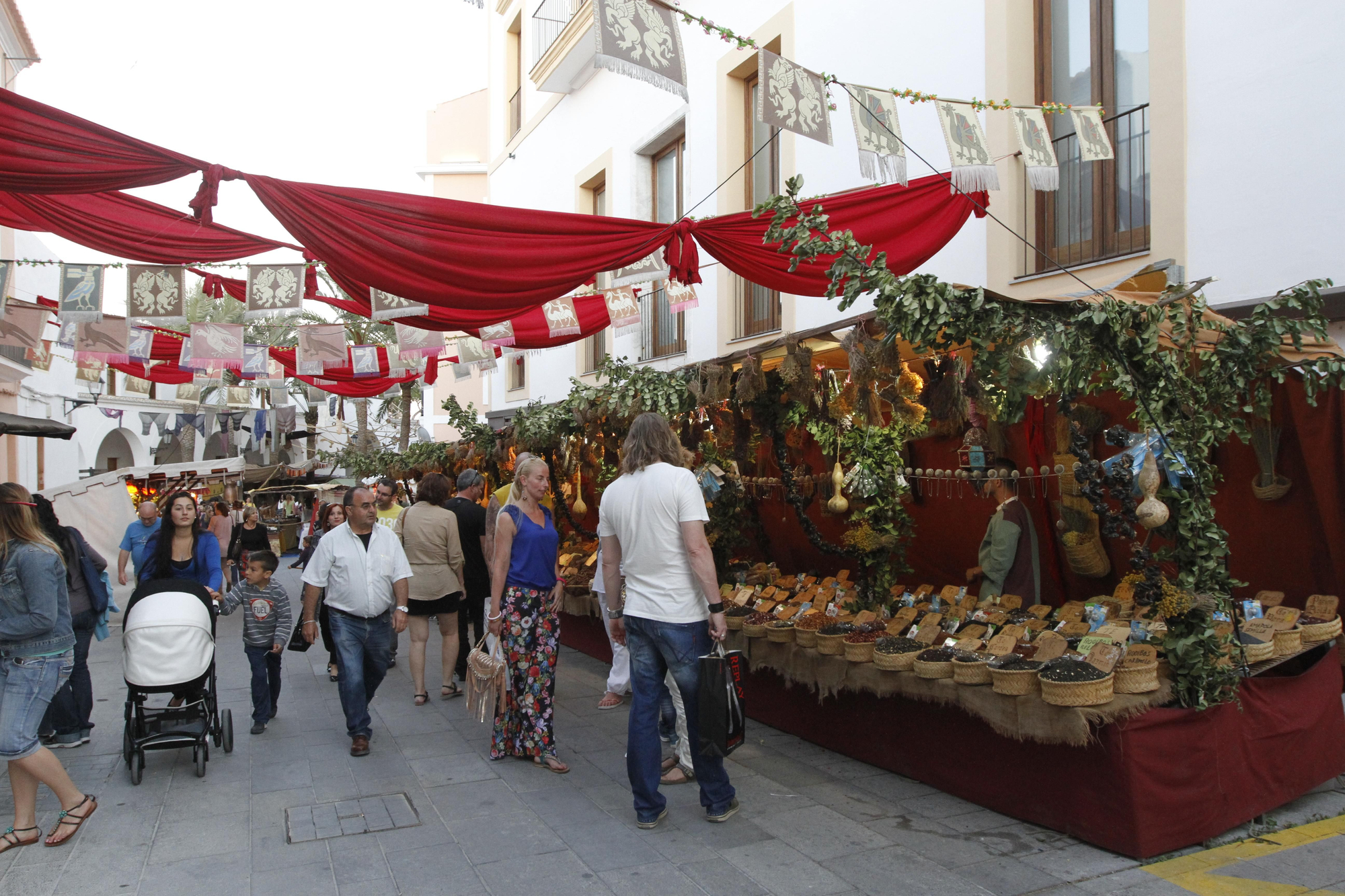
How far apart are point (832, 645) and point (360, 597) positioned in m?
2.86

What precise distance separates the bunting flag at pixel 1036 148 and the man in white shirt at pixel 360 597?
4.70 m

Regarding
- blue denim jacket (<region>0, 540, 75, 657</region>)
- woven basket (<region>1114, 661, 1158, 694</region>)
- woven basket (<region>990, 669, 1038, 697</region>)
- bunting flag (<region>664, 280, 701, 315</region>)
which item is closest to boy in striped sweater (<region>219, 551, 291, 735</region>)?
blue denim jacket (<region>0, 540, 75, 657</region>)

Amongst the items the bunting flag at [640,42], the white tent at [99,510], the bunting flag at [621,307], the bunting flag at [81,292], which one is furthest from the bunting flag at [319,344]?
the bunting flag at [640,42]

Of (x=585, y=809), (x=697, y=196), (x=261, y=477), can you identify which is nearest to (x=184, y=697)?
(x=585, y=809)

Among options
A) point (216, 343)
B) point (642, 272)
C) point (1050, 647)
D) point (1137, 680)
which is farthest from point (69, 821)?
point (216, 343)

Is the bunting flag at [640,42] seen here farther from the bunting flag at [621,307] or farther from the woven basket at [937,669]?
the bunting flag at [621,307]

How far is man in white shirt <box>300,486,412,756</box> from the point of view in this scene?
5477 millimetres

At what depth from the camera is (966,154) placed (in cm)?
544

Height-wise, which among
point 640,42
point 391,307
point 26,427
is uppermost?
point 640,42

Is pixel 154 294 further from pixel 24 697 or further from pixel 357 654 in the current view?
pixel 24 697

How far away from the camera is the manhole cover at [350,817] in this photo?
421 centimetres

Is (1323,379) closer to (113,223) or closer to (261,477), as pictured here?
(113,223)

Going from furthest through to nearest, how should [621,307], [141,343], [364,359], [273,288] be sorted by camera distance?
[364,359] < [141,343] < [621,307] < [273,288]

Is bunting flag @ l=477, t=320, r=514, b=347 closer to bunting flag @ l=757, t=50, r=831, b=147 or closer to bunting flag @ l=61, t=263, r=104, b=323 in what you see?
bunting flag @ l=61, t=263, r=104, b=323
